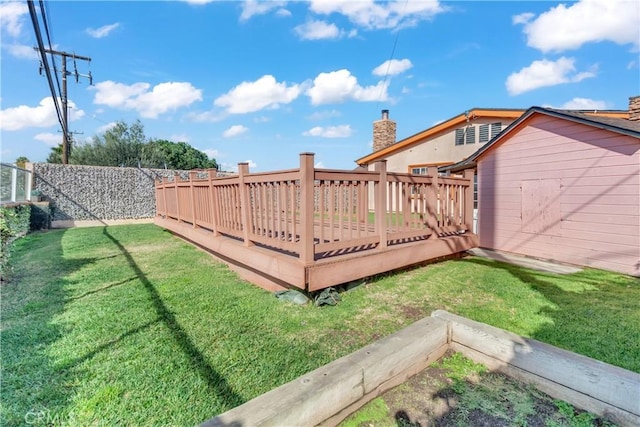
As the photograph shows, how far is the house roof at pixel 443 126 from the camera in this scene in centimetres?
915

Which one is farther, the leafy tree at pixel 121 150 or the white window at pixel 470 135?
the leafy tree at pixel 121 150

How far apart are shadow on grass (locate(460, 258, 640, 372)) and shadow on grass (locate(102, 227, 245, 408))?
2464mm

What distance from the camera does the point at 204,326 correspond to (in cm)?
277

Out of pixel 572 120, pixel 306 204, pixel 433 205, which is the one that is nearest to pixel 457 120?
pixel 572 120

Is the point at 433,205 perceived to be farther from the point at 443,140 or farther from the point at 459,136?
the point at 443,140

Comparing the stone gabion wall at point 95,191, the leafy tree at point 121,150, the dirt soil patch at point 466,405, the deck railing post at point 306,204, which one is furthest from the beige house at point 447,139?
the leafy tree at point 121,150

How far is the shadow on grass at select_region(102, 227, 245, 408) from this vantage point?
183 cm

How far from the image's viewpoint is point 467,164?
275 inches

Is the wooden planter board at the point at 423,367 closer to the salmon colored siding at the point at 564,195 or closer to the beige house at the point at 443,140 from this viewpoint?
the salmon colored siding at the point at 564,195

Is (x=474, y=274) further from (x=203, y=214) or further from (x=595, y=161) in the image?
(x=203, y=214)

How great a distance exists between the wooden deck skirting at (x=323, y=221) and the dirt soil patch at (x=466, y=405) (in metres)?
1.38

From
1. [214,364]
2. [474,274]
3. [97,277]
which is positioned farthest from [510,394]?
[97,277]

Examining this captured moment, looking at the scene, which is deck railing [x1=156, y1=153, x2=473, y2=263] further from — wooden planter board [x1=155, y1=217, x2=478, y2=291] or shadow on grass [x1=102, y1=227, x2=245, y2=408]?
shadow on grass [x1=102, y1=227, x2=245, y2=408]

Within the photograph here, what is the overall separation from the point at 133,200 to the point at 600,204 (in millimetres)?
14014
